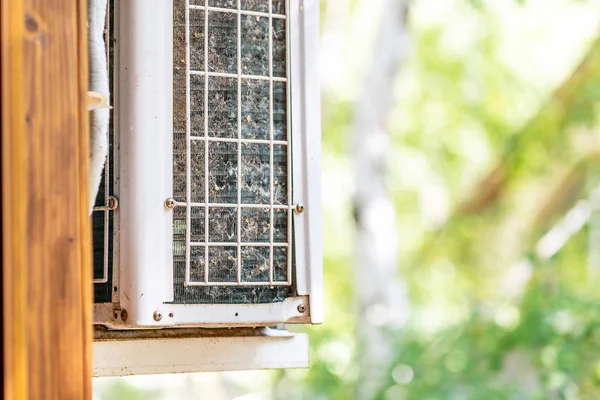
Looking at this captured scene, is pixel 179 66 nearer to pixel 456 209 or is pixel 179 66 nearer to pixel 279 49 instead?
pixel 279 49

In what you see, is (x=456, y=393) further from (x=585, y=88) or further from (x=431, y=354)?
(x=585, y=88)

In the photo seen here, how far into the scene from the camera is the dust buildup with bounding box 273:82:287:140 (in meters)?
1.98

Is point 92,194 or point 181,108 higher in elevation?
point 181,108

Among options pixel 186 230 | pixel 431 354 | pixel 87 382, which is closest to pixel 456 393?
pixel 431 354

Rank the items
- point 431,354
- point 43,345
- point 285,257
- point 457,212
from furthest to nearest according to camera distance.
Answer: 1. point 457,212
2. point 431,354
3. point 285,257
4. point 43,345

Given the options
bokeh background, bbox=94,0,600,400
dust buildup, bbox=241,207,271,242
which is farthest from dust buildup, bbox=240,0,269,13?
bokeh background, bbox=94,0,600,400

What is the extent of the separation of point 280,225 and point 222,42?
418mm

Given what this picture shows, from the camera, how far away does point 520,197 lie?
28.7 feet

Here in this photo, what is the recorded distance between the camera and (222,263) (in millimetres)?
1893

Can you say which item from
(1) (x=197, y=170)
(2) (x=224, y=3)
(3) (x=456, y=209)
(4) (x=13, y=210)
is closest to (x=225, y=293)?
(1) (x=197, y=170)

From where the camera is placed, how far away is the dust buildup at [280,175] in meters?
1.98

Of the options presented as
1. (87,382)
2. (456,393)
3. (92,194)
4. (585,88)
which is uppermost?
(585,88)

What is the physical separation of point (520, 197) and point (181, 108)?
24.0 feet

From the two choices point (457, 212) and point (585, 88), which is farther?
point (457, 212)
